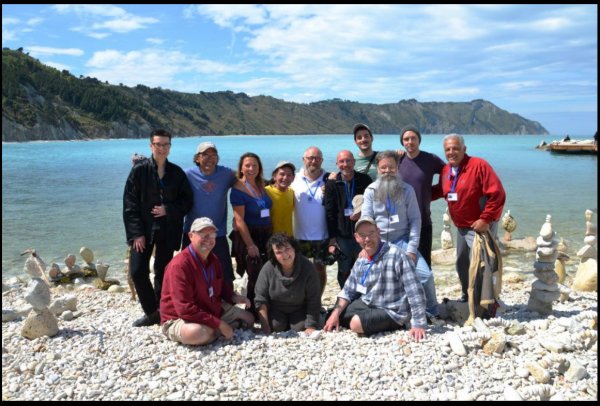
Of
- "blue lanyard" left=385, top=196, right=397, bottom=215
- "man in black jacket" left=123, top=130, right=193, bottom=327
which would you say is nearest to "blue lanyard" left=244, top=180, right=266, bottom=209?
"man in black jacket" left=123, top=130, right=193, bottom=327

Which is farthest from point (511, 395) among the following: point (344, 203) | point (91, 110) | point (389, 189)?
point (91, 110)

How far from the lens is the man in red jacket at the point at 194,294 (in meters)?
5.07

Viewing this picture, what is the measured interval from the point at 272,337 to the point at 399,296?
1527mm

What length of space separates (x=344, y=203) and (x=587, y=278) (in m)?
4.92

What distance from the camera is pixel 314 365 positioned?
4789mm

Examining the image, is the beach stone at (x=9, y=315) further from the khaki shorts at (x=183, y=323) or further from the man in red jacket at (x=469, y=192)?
the man in red jacket at (x=469, y=192)

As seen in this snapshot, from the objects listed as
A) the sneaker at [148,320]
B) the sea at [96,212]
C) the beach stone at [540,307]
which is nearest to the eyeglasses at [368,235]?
the beach stone at [540,307]

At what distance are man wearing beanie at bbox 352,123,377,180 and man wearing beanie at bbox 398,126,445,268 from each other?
38 centimetres

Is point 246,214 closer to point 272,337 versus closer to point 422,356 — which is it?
point 272,337

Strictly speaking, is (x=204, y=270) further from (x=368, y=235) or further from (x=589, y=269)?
(x=589, y=269)

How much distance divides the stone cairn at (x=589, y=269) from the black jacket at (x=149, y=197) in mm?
6701

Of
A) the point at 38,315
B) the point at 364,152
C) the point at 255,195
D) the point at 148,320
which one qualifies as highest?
the point at 364,152

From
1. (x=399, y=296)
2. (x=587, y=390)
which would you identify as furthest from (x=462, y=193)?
(x=587, y=390)

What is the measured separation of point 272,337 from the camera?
545 centimetres
